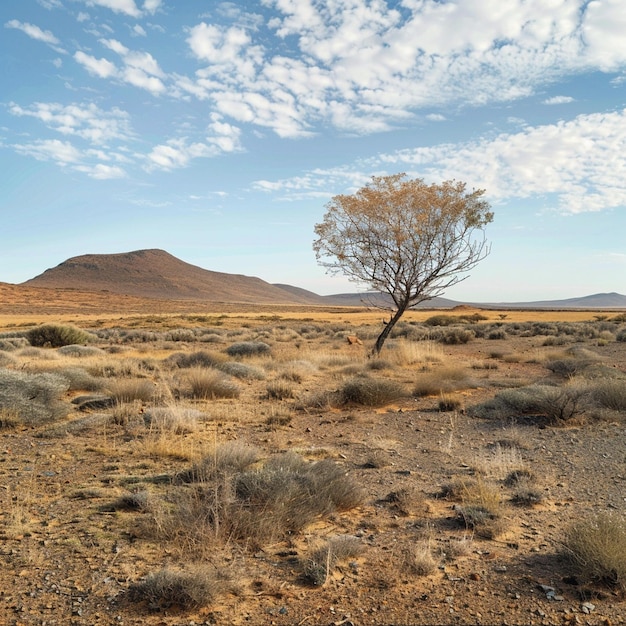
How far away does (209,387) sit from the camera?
11969 millimetres

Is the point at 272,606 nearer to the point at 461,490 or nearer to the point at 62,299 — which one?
the point at 461,490

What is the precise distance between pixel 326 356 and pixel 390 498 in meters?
13.6

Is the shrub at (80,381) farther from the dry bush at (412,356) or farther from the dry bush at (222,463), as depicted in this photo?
the dry bush at (412,356)

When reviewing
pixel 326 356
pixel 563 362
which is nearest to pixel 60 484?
pixel 326 356

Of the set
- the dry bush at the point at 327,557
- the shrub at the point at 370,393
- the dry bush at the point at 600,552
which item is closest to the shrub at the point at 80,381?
the shrub at the point at 370,393

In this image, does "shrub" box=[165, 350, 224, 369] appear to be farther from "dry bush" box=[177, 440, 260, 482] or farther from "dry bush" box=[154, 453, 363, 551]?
"dry bush" box=[154, 453, 363, 551]

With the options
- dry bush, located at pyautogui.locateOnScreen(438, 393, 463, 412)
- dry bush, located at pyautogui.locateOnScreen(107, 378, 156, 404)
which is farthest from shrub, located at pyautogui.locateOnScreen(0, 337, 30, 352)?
dry bush, located at pyautogui.locateOnScreen(438, 393, 463, 412)

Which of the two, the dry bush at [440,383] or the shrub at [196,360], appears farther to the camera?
the shrub at [196,360]

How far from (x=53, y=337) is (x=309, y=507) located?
25.9 metres

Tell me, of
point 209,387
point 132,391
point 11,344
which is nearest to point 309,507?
point 132,391

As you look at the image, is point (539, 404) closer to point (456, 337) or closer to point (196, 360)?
point (196, 360)

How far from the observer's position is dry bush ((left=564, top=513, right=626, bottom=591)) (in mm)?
3930

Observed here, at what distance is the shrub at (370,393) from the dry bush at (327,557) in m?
7.12

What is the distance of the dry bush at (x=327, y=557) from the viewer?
399 centimetres
